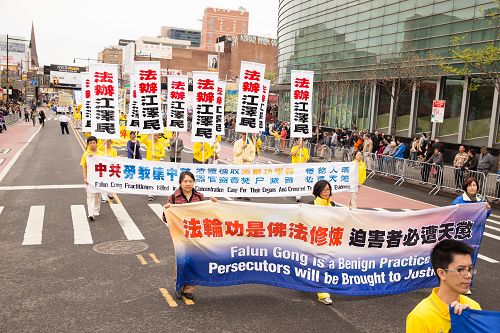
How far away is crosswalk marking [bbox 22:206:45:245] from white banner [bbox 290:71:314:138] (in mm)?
7956

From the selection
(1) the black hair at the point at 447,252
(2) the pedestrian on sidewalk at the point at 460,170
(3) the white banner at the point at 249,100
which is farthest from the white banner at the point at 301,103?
(1) the black hair at the point at 447,252

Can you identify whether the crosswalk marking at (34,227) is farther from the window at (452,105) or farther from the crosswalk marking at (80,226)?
the window at (452,105)

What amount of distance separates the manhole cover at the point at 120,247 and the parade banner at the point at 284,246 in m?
2.74

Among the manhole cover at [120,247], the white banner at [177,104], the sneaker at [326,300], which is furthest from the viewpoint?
the white banner at [177,104]

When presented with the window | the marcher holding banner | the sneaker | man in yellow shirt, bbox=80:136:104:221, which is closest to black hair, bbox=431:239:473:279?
the sneaker

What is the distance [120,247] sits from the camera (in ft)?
29.6

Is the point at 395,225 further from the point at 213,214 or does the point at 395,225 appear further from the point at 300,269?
the point at 213,214

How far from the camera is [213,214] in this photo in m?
6.43

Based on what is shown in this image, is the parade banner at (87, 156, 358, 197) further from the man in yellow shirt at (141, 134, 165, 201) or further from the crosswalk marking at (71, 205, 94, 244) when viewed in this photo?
the man in yellow shirt at (141, 134, 165, 201)

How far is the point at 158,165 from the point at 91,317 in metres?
6.46

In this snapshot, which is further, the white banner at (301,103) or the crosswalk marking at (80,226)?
the white banner at (301,103)

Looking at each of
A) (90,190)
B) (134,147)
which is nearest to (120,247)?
(90,190)

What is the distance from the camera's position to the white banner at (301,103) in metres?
14.8

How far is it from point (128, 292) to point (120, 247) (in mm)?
2355
